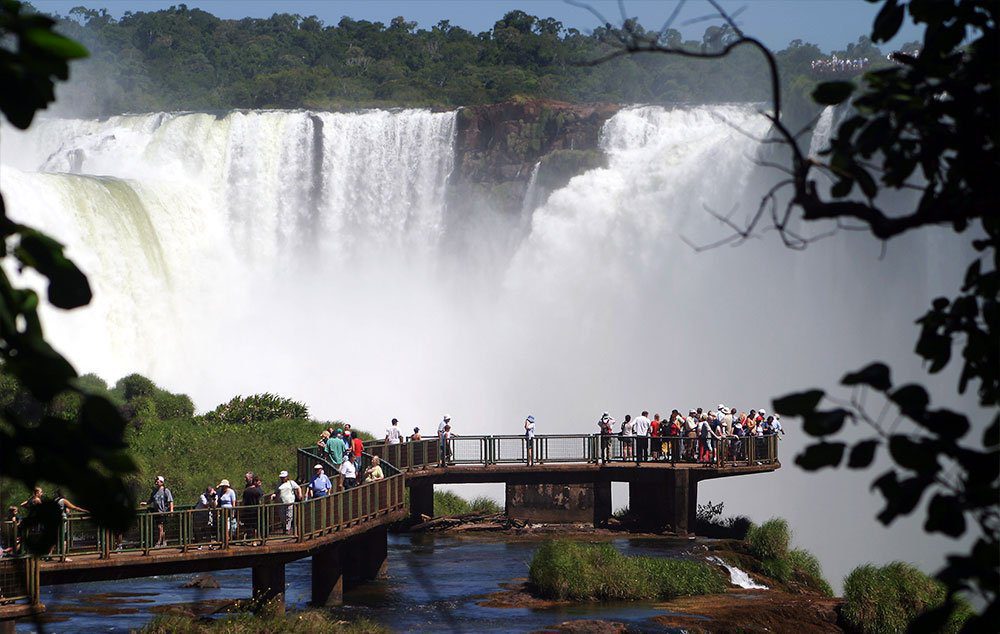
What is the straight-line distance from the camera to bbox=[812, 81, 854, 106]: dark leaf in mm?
4656

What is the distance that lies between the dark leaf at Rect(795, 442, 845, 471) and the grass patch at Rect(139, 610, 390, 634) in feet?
46.3

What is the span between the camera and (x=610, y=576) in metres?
23.3

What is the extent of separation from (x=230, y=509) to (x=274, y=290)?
36.6 metres

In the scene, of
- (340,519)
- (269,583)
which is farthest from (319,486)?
(269,583)

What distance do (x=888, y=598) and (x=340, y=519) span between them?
25.5ft

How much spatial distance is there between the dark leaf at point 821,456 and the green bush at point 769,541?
72.1 ft

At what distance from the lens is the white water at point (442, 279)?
43.8 metres

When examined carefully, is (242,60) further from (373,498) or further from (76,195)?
(373,498)

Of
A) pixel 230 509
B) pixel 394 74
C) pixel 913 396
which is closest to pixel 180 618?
pixel 230 509

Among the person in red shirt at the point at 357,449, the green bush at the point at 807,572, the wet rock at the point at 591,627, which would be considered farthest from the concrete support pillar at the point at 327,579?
the green bush at the point at 807,572

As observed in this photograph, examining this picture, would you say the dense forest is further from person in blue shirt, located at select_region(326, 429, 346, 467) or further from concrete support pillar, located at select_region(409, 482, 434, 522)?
person in blue shirt, located at select_region(326, 429, 346, 467)

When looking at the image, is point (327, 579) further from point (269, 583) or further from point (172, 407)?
point (172, 407)

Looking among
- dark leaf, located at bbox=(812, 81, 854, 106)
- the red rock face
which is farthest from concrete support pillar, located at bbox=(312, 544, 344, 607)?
the red rock face

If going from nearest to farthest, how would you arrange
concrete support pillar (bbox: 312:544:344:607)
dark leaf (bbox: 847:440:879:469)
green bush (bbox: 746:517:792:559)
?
dark leaf (bbox: 847:440:879:469), concrete support pillar (bbox: 312:544:344:607), green bush (bbox: 746:517:792:559)
